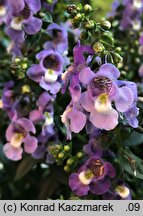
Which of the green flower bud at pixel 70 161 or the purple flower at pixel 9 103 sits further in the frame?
the purple flower at pixel 9 103

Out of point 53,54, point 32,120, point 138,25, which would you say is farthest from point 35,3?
point 138,25

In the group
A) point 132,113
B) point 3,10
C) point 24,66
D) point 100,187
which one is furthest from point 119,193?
point 3,10

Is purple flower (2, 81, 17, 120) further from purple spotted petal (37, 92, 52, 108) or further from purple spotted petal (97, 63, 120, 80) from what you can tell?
purple spotted petal (97, 63, 120, 80)

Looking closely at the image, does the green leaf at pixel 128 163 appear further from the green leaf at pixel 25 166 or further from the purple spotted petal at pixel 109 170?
the green leaf at pixel 25 166

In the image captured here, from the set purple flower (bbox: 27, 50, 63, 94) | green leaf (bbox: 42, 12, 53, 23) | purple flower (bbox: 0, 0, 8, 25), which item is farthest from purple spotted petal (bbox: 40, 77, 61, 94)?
purple flower (bbox: 0, 0, 8, 25)

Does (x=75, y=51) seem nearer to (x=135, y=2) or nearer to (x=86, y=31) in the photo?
(x=86, y=31)

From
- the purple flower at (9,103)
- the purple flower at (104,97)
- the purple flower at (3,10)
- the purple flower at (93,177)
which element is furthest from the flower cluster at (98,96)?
the purple flower at (3,10)
